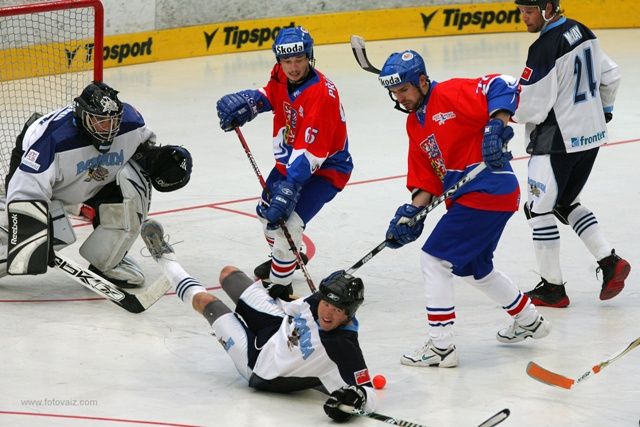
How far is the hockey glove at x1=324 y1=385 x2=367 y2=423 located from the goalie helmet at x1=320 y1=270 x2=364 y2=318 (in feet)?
0.88

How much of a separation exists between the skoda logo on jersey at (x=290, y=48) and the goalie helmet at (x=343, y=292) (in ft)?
5.11

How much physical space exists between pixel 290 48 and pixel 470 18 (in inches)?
307

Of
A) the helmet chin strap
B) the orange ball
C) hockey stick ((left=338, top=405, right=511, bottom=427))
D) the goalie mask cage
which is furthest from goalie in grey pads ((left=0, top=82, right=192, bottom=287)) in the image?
hockey stick ((left=338, top=405, right=511, bottom=427))

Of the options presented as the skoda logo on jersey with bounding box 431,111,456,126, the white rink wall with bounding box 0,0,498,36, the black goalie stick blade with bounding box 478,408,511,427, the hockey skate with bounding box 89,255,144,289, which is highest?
the skoda logo on jersey with bounding box 431,111,456,126

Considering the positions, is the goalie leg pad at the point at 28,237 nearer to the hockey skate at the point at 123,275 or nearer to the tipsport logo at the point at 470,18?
the hockey skate at the point at 123,275

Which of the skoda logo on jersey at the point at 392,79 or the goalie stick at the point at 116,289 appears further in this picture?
the goalie stick at the point at 116,289

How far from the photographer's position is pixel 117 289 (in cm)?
538

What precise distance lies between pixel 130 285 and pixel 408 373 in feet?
5.64

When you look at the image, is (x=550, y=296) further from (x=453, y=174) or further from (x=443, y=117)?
(x=443, y=117)

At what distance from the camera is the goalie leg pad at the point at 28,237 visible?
530 centimetres

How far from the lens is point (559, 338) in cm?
505

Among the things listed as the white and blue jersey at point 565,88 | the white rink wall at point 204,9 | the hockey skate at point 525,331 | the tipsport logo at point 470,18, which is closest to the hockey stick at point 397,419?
the hockey skate at point 525,331

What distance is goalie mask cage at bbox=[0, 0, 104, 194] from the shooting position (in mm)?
7547

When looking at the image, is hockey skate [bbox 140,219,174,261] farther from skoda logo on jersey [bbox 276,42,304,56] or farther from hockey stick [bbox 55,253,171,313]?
skoda logo on jersey [bbox 276,42,304,56]
